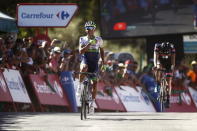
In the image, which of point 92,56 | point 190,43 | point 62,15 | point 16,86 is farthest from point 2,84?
point 190,43

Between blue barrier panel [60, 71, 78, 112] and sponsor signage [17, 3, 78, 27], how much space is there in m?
2.38

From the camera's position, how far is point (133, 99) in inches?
967

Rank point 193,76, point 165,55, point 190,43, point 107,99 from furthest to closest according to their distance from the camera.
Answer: point 190,43 < point 193,76 < point 107,99 < point 165,55

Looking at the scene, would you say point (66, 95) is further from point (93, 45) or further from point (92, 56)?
point (93, 45)

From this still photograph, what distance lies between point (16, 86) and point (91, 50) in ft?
13.4

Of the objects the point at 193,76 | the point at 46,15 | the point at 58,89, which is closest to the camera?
the point at 58,89

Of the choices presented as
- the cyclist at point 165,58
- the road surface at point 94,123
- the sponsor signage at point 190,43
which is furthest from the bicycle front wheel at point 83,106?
the sponsor signage at point 190,43

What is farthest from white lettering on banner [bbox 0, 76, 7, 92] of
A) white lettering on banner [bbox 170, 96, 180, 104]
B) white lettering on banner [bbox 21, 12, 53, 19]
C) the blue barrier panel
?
white lettering on banner [bbox 170, 96, 180, 104]

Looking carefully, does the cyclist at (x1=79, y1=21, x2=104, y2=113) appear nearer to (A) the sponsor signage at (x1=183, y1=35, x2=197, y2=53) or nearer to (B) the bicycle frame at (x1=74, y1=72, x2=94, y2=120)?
(B) the bicycle frame at (x1=74, y1=72, x2=94, y2=120)

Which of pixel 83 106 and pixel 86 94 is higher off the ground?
pixel 86 94

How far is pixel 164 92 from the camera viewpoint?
64.7 ft

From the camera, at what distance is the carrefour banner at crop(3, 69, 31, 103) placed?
2041 centimetres

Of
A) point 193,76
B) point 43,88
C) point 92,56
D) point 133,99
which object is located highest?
point 92,56

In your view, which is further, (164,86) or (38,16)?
(38,16)
